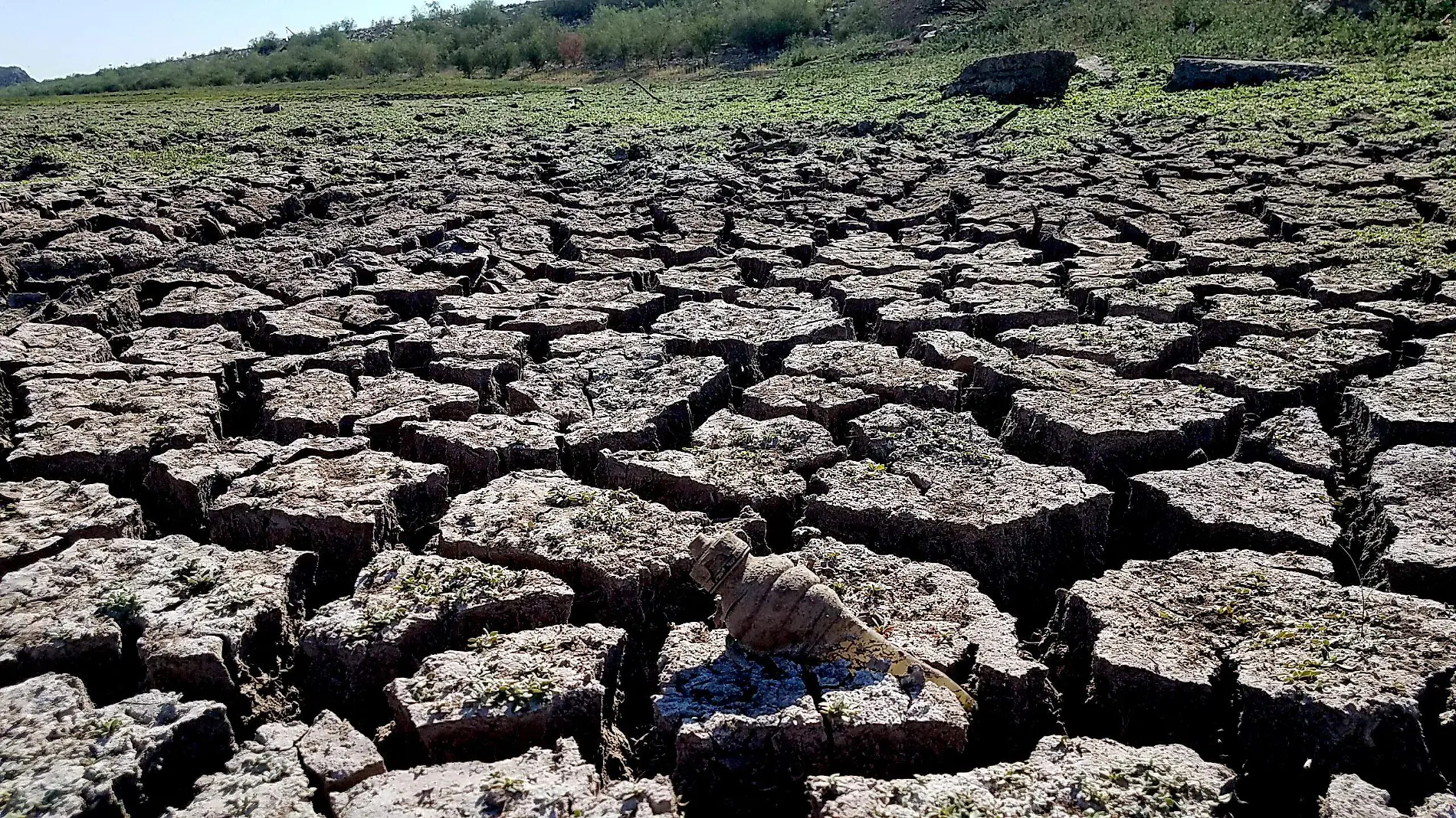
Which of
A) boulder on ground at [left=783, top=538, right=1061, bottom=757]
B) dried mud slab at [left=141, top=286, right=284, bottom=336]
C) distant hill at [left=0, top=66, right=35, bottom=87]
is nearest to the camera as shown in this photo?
boulder on ground at [left=783, top=538, right=1061, bottom=757]

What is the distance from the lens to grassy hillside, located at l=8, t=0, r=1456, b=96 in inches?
693

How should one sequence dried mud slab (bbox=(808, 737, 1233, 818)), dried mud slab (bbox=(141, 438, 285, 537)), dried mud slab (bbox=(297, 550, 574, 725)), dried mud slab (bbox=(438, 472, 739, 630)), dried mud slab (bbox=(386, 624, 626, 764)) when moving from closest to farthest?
1. dried mud slab (bbox=(808, 737, 1233, 818))
2. dried mud slab (bbox=(386, 624, 626, 764))
3. dried mud slab (bbox=(297, 550, 574, 725))
4. dried mud slab (bbox=(438, 472, 739, 630))
5. dried mud slab (bbox=(141, 438, 285, 537))

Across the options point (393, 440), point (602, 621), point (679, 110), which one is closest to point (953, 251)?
point (393, 440)

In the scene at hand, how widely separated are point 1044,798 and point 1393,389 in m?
2.88

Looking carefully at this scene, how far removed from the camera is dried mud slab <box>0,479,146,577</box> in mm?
2881

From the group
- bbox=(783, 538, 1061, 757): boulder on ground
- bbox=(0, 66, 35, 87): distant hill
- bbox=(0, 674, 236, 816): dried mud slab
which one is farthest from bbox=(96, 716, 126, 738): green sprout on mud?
bbox=(0, 66, 35, 87): distant hill

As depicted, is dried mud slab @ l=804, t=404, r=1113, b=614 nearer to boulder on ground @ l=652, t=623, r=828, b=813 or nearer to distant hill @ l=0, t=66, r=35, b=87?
boulder on ground @ l=652, t=623, r=828, b=813

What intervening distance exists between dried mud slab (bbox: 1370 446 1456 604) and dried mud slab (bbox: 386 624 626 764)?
2.14 metres

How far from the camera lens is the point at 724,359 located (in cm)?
473

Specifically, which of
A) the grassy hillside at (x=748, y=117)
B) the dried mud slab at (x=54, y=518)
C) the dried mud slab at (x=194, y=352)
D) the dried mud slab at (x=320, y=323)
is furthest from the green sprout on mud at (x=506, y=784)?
the grassy hillside at (x=748, y=117)

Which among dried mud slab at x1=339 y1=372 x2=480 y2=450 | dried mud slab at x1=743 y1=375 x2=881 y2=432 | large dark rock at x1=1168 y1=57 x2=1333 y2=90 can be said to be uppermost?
large dark rock at x1=1168 y1=57 x2=1333 y2=90

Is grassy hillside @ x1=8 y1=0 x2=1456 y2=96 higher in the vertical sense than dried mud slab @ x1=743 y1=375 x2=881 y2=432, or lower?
higher

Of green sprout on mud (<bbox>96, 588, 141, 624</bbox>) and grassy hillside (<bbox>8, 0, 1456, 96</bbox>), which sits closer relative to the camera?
green sprout on mud (<bbox>96, 588, 141, 624</bbox>)

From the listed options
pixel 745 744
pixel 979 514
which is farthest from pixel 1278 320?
pixel 745 744
